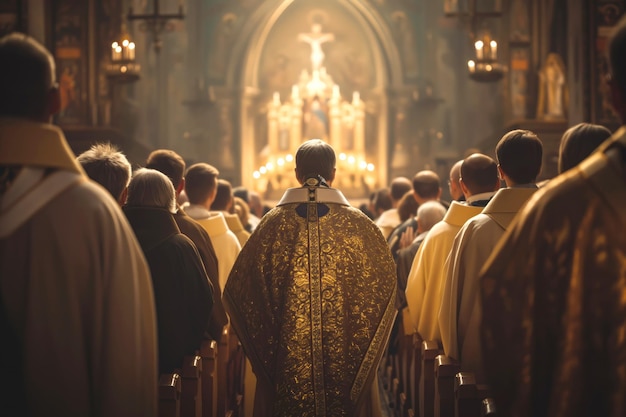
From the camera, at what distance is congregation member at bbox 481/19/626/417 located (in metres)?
2.63

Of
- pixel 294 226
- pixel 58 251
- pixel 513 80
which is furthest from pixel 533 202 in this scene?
pixel 513 80

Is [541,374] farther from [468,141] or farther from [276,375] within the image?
[468,141]

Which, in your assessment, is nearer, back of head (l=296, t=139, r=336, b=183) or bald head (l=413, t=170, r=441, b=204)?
back of head (l=296, t=139, r=336, b=183)

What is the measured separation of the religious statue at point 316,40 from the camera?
22656 millimetres

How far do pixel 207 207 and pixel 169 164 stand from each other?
2.92 ft

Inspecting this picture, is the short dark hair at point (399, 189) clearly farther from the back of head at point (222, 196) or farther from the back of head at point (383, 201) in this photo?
the back of head at point (222, 196)

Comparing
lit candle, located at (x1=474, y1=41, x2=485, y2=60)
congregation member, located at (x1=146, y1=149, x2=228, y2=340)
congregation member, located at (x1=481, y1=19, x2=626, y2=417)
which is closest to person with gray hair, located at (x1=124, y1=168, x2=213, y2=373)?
congregation member, located at (x1=146, y1=149, x2=228, y2=340)

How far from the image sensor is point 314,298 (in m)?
4.67

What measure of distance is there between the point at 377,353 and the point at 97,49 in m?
10.8

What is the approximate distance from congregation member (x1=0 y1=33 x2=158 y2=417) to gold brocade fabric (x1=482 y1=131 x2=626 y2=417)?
3.51ft

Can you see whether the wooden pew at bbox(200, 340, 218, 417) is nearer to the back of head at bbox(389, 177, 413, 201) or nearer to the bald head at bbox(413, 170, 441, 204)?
the bald head at bbox(413, 170, 441, 204)

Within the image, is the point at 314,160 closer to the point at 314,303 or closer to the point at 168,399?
the point at 314,303

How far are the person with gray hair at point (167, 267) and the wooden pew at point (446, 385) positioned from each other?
1159 mm

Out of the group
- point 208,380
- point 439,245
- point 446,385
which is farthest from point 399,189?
point 446,385
